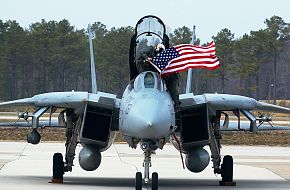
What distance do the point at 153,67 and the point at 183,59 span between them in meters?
0.70

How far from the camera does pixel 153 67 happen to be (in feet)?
47.2

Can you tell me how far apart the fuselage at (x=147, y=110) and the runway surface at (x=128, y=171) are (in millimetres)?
2300

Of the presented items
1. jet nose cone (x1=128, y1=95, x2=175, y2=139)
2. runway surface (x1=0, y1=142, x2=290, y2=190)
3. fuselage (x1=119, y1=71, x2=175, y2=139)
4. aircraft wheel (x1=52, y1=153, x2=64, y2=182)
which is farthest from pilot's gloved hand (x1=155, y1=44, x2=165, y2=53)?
aircraft wheel (x1=52, y1=153, x2=64, y2=182)

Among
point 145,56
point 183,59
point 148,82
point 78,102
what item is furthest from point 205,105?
point 78,102

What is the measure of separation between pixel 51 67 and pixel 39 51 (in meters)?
2.48

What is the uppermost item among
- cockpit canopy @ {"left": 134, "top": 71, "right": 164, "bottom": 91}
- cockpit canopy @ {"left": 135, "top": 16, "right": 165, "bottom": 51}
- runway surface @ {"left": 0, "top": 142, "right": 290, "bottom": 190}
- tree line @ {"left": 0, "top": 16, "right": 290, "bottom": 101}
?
tree line @ {"left": 0, "top": 16, "right": 290, "bottom": 101}

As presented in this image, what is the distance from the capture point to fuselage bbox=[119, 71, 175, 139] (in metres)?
12.5

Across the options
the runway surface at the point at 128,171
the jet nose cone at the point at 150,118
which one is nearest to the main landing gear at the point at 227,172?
the runway surface at the point at 128,171

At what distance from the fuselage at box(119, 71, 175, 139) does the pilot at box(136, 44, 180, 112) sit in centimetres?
40

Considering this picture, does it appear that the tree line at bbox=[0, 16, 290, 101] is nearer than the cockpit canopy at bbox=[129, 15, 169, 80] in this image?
No

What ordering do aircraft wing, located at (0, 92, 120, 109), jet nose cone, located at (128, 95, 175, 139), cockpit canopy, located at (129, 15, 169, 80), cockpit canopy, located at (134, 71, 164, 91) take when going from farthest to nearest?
aircraft wing, located at (0, 92, 120, 109) < cockpit canopy, located at (129, 15, 169, 80) < cockpit canopy, located at (134, 71, 164, 91) < jet nose cone, located at (128, 95, 175, 139)

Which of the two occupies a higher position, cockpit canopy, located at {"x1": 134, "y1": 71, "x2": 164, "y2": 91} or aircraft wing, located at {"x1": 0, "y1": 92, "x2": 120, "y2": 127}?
cockpit canopy, located at {"x1": 134, "y1": 71, "x2": 164, "y2": 91}

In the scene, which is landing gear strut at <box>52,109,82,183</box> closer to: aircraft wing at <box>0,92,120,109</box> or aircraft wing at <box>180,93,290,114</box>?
aircraft wing at <box>0,92,120,109</box>

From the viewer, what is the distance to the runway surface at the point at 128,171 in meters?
16.0
